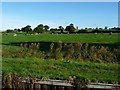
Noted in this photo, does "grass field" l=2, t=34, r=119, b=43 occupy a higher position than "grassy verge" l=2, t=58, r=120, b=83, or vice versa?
"grass field" l=2, t=34, r=119, b=43

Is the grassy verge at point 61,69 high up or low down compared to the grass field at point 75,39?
down

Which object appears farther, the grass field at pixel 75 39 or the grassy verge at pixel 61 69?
the grass field at pixel 75 39

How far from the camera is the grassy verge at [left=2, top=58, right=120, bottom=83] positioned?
417 inches

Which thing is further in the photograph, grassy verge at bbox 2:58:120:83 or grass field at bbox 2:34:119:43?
grass field at bbox 2:34:119:43

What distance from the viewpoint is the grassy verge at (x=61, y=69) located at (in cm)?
1059

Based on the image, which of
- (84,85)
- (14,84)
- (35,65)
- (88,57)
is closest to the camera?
(84,85)

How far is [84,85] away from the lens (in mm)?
8133

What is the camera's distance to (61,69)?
12.2 meters

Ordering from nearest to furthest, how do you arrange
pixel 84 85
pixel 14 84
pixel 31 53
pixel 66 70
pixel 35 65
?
pixel 84 85 → pixel 14 84 → pixel 66 70 → pixel 35 65 → pixel 31 53

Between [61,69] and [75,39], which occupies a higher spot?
[75,39]

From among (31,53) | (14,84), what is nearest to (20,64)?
(31,53)

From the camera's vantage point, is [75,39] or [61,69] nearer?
[61,69]

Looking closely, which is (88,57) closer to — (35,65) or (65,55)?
(65,55)

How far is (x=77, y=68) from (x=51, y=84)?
418cm
